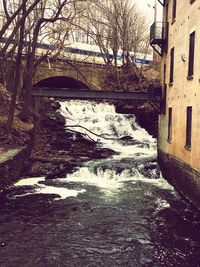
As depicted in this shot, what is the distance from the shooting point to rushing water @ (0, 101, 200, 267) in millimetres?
8531

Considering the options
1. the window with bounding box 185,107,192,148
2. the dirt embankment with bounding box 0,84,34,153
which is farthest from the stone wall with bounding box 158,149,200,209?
the dirt embankment with bounding box 0,84,34,153

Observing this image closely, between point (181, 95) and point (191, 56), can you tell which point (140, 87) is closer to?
point (181, 95)

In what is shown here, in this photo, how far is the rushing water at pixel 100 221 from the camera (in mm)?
8531

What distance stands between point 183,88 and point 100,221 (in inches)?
277


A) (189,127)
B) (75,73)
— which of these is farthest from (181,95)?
(75,73)

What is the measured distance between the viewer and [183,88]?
49.3 ft

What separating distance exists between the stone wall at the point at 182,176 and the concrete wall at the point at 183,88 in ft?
0.80

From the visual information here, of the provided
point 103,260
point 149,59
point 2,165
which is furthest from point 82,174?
point 149,59

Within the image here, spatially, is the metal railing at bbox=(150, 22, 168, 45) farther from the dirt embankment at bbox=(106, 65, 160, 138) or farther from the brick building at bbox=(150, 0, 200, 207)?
the dirt embankment at bbox=(106, 65, 160, 138)

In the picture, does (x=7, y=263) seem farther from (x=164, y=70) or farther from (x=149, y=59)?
(x=149, y=59)

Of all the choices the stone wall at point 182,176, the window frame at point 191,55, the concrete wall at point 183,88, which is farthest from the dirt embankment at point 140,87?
the window frame at point 191,55

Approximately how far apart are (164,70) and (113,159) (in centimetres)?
599

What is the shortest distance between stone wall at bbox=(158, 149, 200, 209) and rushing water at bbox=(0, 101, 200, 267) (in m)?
0.34

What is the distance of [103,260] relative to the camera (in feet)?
27.2
